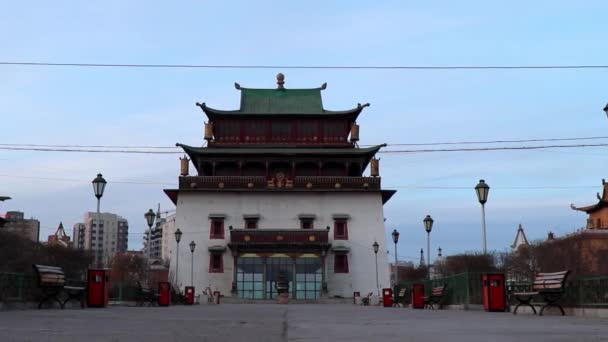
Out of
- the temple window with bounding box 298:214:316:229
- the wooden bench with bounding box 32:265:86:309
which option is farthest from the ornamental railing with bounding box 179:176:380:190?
the wooden bench with bounding box 32:265:86:309

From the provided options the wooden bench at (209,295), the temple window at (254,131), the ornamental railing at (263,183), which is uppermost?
the temple window at (254,131)

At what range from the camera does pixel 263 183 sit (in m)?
61.2

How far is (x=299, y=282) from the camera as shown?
188 ft

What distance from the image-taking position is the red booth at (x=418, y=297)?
28.0 m

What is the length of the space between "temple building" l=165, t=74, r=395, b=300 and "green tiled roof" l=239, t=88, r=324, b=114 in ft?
3.19

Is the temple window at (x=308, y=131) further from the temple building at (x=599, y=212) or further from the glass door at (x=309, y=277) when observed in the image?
the temple building at (x=599, y=212)

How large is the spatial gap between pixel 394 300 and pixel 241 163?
27.5 meters

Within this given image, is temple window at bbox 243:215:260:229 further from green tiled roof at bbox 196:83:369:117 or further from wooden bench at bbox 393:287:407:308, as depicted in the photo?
wooden bench at bbox 393:287:407:308

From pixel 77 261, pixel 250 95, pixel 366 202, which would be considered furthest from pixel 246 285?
pixel 77 261

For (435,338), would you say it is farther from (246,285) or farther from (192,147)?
(192,147)

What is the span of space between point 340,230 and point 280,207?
17.9 feet

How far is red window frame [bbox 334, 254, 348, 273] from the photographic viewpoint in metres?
59.3

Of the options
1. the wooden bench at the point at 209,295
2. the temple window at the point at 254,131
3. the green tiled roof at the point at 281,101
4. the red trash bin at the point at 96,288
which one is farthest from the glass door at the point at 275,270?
the red trash bin at the point at 96,288

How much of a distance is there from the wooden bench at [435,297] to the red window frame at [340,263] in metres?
31.6
